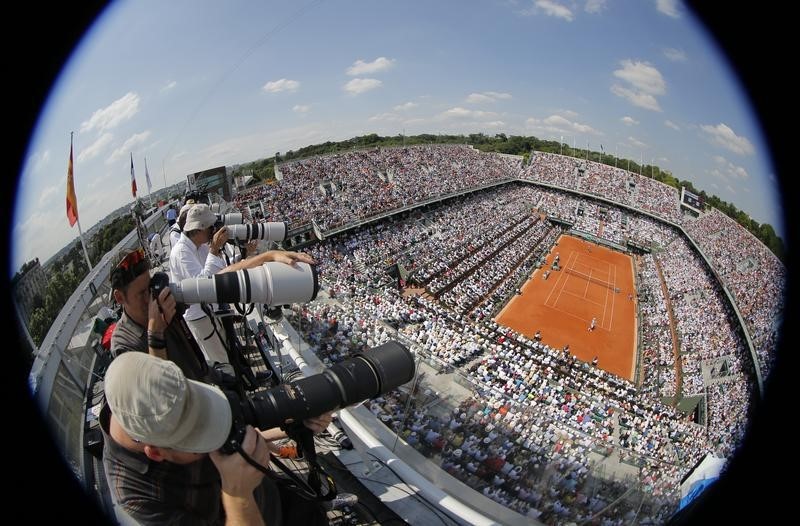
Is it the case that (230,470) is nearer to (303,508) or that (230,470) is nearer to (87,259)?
(303,508)

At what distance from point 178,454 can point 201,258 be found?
2445mm

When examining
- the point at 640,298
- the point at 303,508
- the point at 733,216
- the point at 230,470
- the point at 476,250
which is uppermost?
the point at 733,216

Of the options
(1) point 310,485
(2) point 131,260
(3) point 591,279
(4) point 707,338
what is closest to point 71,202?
(2) point 131,260

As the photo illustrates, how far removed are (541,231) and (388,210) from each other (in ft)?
44.7

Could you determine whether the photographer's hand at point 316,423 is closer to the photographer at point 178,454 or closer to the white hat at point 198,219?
the photographer at point 178,454

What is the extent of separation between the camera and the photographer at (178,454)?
0.87m

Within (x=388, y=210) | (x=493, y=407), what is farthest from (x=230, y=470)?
(x=388, y=210)

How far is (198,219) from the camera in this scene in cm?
298

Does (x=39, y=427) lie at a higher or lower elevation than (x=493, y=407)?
higher

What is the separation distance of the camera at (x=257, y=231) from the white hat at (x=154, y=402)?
107 inches

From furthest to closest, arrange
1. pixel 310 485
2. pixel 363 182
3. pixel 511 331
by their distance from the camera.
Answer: pixel 363 182, pixel 511 331, pixel 310 485

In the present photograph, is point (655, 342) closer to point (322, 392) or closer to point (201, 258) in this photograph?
point (201, 258)

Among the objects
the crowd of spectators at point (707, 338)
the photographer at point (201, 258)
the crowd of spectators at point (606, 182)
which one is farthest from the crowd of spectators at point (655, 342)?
the photographer at point (201, 258)

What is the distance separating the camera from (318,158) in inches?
1072
